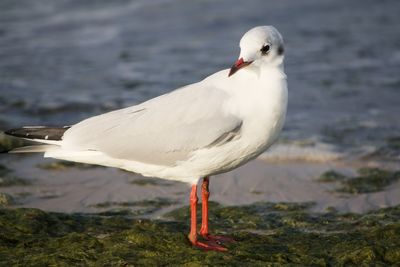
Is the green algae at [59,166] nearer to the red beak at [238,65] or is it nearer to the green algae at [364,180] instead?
the green algae at [364,180]

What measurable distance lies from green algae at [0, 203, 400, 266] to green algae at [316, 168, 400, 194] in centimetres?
70

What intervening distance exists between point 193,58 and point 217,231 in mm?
6945

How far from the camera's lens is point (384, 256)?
16.7ft

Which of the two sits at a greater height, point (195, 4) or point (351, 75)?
point (195, 4)

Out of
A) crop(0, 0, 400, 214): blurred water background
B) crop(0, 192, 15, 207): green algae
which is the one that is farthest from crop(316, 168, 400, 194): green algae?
crop(0, 192, 15, 207): green algae

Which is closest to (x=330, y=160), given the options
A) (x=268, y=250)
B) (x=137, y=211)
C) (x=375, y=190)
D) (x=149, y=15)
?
(x=375, y=190)

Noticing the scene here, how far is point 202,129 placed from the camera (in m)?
5.31

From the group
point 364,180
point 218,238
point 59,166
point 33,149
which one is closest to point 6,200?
point 33,149

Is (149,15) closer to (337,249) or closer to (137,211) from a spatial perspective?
(137,211)

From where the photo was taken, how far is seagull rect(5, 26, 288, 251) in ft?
17.0

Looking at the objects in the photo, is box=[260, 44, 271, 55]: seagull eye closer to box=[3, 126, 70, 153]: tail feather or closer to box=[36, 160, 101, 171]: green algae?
box=[3, 126, 70, 153]: tail feather

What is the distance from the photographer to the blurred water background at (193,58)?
31.5 feet

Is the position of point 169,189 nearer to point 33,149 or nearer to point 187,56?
point 33,149

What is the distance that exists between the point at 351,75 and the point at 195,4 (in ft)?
17.7
